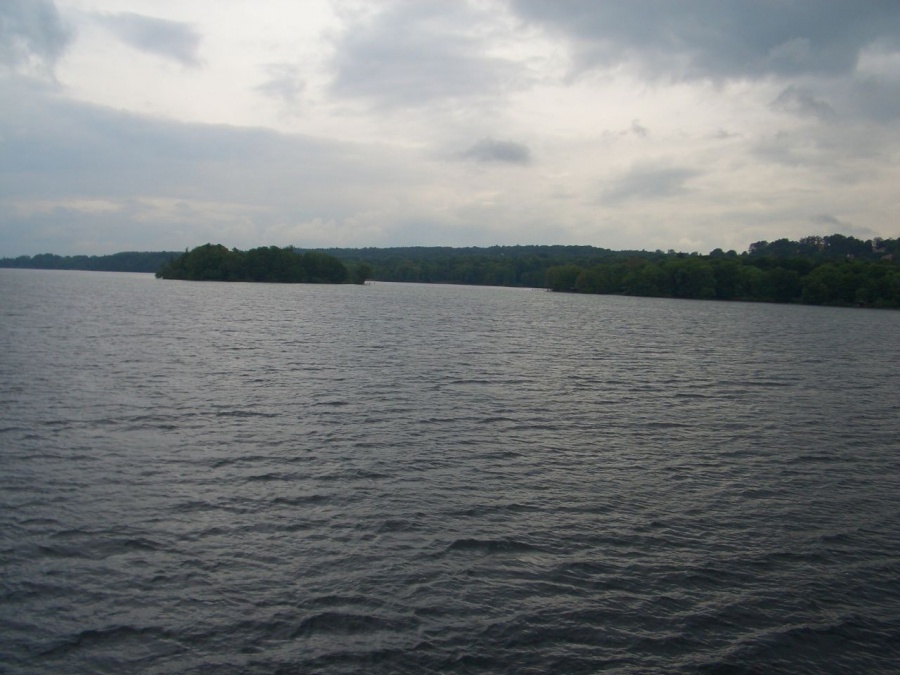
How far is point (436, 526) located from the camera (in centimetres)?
1606

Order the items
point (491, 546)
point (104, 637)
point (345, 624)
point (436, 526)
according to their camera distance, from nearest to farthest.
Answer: point (104, 637) → point (345, 624) → point (491, 546) → point (436, 526)

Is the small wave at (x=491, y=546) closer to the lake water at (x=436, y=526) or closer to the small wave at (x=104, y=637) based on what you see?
the lake water at (x=436, y=526)

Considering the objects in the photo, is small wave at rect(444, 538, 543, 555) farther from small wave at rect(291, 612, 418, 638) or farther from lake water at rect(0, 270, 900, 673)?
small wave at rect(291, 612, 418, 638)

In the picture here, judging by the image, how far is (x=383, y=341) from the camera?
57.2 metres

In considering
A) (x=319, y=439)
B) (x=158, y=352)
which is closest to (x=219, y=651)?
(x=319, y=439)

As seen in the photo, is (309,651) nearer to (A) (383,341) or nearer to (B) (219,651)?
(B) (219,651)

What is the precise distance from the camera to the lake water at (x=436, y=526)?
11305 mm

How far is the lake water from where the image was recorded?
1130 centimetres

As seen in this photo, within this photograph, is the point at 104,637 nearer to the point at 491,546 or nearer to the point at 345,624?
the point at 345,624

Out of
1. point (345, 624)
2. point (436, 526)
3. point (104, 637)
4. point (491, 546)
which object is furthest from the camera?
point (436, 526)

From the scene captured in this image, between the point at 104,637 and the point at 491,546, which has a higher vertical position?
the point at 491,546

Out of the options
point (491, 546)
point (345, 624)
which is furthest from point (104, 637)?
point (491, 546)

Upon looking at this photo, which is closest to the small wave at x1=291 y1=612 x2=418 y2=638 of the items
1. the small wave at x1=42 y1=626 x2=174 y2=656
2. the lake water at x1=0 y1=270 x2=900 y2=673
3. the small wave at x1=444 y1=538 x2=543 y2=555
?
the lake water at x1=0 y1=270 x2=900 y2=673

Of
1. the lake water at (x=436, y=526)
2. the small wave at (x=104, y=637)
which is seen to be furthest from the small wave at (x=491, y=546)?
the small wave at (x=104, y=637)
